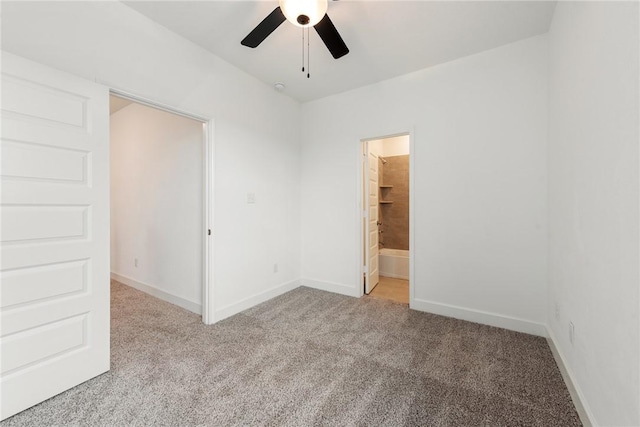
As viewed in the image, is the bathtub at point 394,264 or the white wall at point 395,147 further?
the white wall at point 395,147

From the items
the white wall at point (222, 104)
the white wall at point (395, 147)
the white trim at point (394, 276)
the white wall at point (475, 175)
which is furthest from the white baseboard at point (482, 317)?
the white wall at point (395, 147)

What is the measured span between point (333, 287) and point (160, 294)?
2.22 meters

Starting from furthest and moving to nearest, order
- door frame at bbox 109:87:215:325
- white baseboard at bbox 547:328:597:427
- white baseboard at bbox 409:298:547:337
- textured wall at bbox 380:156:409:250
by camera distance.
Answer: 1. textured wall at bbox 380:156:409:250
2. door frame at bbox 109:87:215:325
3. white baseboard at bbox 409:298:547:337
4. white baseboard at bbox 547:328:597:427

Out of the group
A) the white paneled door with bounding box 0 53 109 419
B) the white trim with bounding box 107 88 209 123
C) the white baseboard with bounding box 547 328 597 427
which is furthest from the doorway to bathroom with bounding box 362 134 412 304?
the white paneled door with bounding box 0 53 109 419

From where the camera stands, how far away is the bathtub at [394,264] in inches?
178

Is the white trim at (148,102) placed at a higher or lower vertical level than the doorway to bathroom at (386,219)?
higher

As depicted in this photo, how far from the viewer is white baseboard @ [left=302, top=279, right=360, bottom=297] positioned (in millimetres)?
3488

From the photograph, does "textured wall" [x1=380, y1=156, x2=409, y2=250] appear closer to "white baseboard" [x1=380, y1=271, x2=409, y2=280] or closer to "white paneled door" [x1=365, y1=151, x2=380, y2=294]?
"white baseboard" [x1=380, y1=271, x2=409, y2=280]

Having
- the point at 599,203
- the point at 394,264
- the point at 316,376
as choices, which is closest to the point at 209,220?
the point at 316,376

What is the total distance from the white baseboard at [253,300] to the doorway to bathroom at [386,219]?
1051 millimetres

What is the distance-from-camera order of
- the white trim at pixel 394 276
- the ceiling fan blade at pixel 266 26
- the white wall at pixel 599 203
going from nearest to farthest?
the white wall at pixel 599 203 → the ceiling fan blade at pixel 266 26 → the white trim at pixel 394 276

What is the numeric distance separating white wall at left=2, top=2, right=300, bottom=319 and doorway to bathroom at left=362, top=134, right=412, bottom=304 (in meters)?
1.02

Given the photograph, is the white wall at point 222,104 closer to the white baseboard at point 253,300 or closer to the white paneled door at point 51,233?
the white baseboard at point 253,300

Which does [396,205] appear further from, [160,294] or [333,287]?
[160,294]
